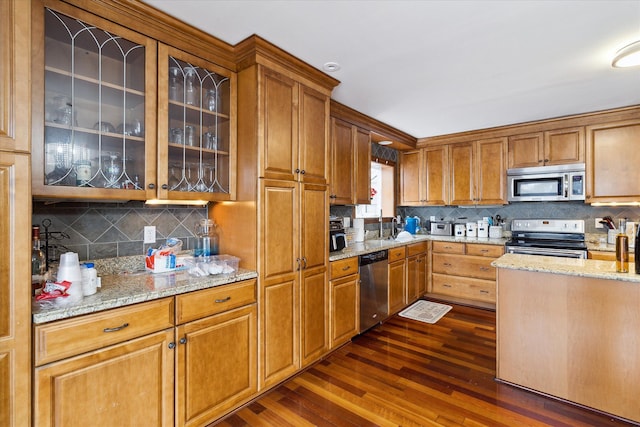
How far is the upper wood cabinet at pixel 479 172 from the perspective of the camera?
4.22m

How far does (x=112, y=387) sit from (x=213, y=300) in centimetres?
61

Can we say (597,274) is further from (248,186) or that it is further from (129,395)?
(129,395)

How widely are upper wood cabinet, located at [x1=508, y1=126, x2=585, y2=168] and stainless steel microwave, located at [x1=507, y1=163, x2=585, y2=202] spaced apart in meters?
0.08

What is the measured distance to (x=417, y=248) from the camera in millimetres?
4250

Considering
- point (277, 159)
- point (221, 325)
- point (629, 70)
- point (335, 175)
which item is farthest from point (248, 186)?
point (629, 70)

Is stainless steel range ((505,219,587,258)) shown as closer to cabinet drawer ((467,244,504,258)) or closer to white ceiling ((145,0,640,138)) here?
cabinet drawer ((467,244,504,258))

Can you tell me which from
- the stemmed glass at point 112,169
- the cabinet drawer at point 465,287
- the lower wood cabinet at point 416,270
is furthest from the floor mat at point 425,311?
the stemmed glass at point 112,169

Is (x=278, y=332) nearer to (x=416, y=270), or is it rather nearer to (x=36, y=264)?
(x=36, y=264)

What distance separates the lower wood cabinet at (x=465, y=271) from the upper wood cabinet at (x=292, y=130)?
8.50 ft

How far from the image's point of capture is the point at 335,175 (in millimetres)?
3295

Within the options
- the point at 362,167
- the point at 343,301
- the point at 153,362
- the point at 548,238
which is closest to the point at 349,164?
the point at 362,167

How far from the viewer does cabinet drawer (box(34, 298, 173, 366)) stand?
1.30 meters

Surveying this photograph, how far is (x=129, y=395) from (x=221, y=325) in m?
0.55

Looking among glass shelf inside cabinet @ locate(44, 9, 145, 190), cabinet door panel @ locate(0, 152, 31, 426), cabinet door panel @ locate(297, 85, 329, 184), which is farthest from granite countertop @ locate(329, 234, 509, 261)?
cabinet door panel @ locate(0, 152, 31, 426)
